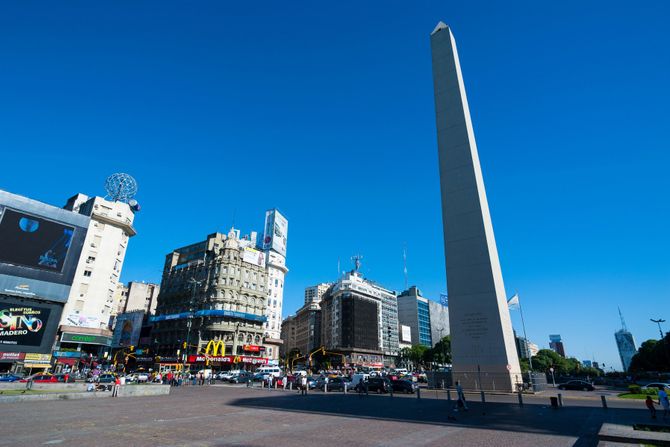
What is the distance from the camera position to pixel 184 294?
91.2 m

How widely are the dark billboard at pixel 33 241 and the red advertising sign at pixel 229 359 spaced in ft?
97.6

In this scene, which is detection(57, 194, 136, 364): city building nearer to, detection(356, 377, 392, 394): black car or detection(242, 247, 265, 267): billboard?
detection(242, 247, 265, 267): billboard

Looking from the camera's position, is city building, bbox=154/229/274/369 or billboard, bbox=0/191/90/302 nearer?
billboard, bbox=0/191/90/302

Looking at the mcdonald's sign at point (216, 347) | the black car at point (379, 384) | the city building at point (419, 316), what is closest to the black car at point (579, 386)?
the black car at point (379, 384)

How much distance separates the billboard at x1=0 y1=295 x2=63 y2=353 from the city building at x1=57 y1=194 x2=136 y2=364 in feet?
32.4

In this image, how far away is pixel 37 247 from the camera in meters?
54.7

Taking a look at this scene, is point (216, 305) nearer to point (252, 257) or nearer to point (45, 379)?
point (252, 257)

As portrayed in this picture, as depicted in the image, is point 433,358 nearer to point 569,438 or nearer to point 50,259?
point 50,259

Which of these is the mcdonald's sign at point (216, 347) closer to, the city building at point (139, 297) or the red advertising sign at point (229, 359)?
the red advertising sign at point (229, 359)

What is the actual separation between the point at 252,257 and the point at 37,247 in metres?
46.5

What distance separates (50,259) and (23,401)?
41.9 m

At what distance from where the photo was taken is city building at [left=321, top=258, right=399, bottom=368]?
129m

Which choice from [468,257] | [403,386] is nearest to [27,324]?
[403,386]

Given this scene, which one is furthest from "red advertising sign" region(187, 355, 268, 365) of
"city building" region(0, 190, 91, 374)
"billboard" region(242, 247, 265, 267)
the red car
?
the red car
